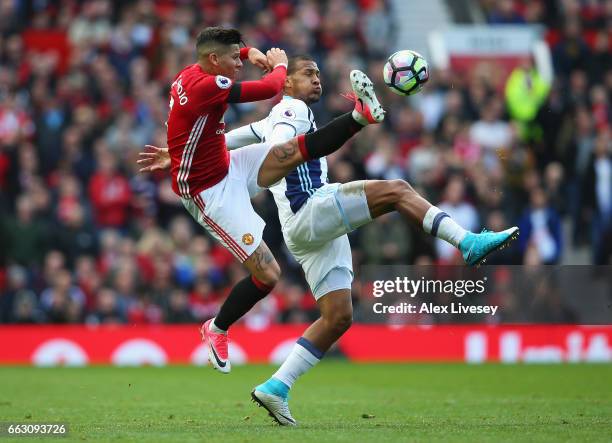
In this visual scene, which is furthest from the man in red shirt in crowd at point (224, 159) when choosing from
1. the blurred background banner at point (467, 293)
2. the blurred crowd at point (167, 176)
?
the blurred crowd at point (167, 176)

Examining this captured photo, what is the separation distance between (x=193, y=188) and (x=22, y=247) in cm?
884

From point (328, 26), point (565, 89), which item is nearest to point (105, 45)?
point (328, 26)

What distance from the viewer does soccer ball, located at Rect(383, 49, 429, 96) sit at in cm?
946

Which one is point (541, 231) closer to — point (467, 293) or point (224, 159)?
point (467, 293)

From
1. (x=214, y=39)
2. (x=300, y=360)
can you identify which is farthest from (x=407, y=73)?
(x=300, y=360)

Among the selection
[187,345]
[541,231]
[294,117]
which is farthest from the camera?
[187,345]

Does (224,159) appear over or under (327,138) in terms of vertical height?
under

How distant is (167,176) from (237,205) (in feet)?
30.8

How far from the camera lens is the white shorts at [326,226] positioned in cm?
927

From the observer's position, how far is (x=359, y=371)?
15930mm

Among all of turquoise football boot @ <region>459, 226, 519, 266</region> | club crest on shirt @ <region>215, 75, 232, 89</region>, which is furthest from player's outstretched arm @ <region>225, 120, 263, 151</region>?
turquoise football boot @ <region>459, 226, 519, 266</region>

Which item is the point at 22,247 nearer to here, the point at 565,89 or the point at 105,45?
the point at 105,45

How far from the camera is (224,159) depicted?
9.73 meters

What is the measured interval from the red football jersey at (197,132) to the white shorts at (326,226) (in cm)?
77
